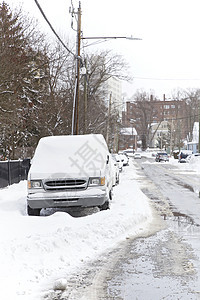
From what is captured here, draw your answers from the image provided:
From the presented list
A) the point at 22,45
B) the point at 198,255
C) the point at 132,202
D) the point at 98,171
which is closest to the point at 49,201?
the point at 98,171

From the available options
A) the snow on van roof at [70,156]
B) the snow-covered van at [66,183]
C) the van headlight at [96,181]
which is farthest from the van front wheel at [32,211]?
the van headlight at [96,181]

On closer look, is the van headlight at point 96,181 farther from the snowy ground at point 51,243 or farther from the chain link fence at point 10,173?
the chain link fence at point 10,173

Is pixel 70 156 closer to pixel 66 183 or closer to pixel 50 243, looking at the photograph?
pixel 66 183

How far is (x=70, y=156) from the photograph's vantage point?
10992 millimetres

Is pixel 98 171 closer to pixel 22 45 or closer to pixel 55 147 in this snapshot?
pixel 55 147

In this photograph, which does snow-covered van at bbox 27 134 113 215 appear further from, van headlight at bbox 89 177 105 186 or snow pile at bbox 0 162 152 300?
snow pile at bbox 0 162 152 300

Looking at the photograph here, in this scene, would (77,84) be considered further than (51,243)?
Yes

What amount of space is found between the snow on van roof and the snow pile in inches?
49.2

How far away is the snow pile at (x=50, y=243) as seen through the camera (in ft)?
17.2

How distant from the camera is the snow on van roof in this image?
411 inches

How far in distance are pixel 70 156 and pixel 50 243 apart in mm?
4502

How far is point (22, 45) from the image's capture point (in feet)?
60.8

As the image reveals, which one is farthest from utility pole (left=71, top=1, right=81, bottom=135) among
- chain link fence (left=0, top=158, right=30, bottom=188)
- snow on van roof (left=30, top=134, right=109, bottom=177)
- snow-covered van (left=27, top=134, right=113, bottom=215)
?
snow-covered van (left=27, top=134, right=113, bottom=215)

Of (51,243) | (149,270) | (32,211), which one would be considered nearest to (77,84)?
(32,211)
